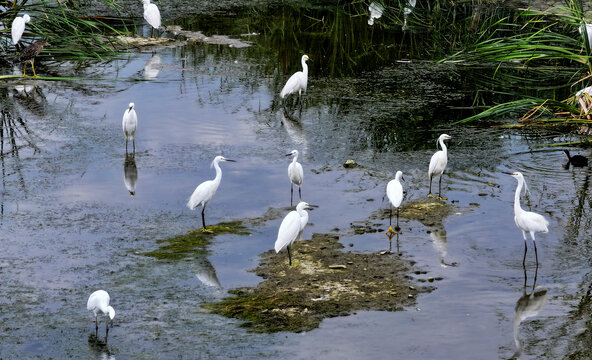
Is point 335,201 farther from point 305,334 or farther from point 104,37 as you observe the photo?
point 104,37

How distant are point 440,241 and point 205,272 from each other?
262 centimetres

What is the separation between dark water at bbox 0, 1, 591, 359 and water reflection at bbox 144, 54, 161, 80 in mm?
60

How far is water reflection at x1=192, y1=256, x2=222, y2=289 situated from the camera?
7.88 meters

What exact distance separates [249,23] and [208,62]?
14.0 ft

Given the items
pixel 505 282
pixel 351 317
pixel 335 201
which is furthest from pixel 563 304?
pixel 335 201

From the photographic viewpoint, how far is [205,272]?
8109 millimetres

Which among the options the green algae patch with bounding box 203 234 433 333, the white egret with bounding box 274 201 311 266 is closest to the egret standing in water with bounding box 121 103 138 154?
the green algae patch with bounding box 203 234 433 333

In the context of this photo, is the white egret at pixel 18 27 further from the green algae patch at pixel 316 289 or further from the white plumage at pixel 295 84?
the green algae patch at pixel 316 289

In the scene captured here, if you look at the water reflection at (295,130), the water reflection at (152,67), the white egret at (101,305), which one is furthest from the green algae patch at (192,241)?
the water reflection at (152,67)

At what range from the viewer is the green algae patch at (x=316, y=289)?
7148 millimetres

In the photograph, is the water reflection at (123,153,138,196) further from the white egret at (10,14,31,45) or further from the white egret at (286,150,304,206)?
the white egret at (10,14,31,45)

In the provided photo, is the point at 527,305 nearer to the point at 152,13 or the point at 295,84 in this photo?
the point at 295,84

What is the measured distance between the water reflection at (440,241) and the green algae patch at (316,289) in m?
0.41

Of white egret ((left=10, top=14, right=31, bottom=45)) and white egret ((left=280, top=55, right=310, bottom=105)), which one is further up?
white egret ((left=10, top=14, right=31, bottom=45))
